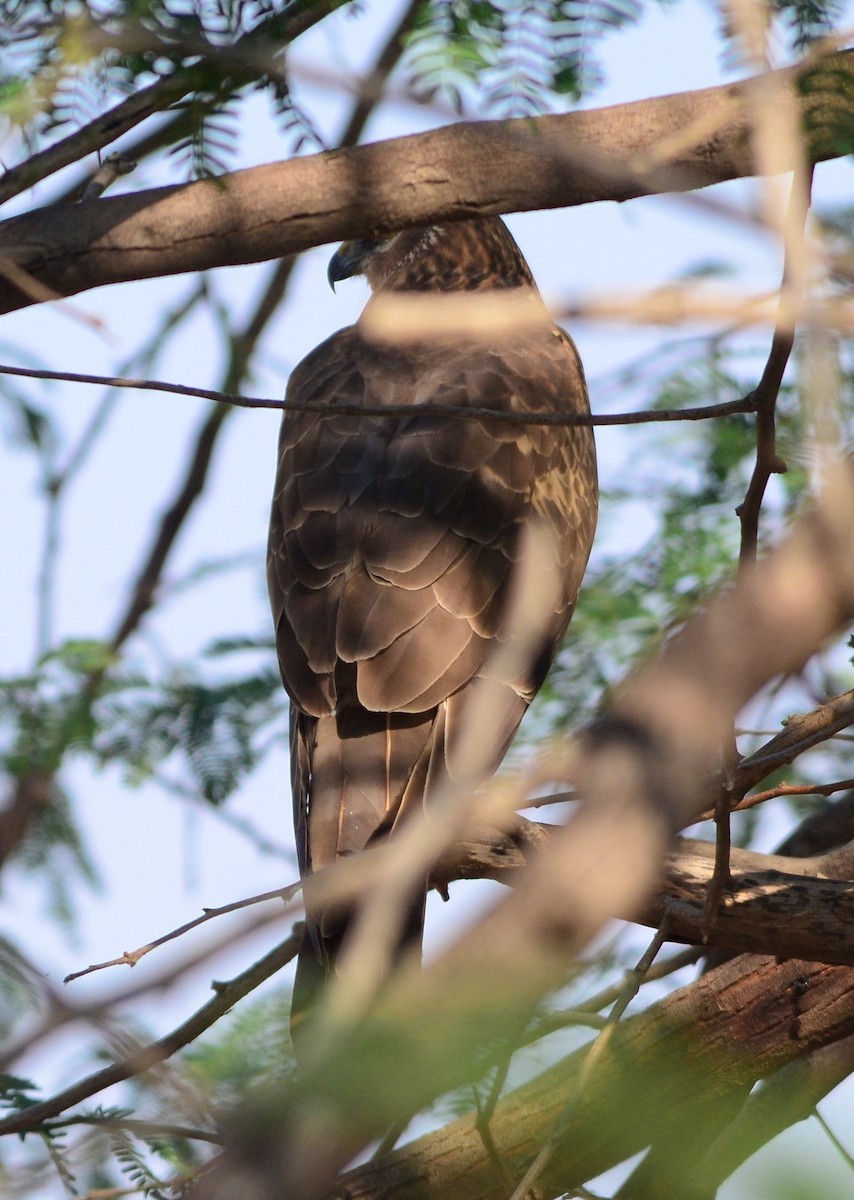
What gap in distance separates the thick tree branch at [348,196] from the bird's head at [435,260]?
3137mm

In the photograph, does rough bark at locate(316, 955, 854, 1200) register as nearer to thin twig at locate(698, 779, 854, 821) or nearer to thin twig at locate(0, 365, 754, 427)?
thin twig at locate(698, 779, 854, 821)

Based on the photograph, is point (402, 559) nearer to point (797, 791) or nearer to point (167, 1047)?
point (797, 791)

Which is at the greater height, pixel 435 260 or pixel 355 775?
pixel 435 260

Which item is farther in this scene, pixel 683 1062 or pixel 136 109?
pixel 683 1062

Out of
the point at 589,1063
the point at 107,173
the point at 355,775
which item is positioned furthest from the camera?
the point at 355,775

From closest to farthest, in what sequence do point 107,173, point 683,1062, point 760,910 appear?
point 683,1062 → point 760,910 → point 107,173

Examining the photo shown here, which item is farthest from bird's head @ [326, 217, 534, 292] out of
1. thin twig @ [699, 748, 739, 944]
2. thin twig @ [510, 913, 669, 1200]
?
thin twig @ [510, 913, 669, 1200]

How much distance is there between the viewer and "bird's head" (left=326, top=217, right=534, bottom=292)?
243 inches

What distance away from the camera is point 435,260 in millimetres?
6223

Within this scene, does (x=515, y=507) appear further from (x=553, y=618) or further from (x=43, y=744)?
(x=43, y=744)

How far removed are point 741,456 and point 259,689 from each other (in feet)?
5.07

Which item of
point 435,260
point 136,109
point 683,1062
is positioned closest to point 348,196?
point 136,109

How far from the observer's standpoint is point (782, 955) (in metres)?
3.04

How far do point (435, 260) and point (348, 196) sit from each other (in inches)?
133
